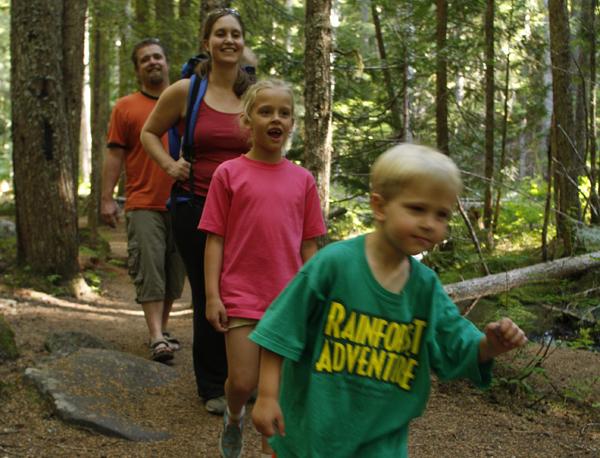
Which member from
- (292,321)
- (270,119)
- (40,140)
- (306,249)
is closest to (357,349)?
(292,321)

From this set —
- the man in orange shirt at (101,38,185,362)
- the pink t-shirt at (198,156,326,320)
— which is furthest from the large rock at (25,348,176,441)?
the pink t-shirt at (198,156,326,320)

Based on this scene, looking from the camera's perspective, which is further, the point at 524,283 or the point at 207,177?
the point at 524,283

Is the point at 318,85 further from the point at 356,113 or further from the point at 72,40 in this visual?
the point at 72,40

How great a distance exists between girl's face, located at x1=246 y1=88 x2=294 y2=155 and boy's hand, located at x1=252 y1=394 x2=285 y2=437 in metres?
1.79

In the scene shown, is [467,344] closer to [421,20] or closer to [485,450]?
[485,450]

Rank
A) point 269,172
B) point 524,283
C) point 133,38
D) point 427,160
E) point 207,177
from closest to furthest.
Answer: point 427,160, point 269,172, point 207,177, point 524,283, point 133,38

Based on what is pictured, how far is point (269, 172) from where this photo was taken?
3.92 m

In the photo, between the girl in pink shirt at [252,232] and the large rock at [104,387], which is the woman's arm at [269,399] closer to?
the girl in pink shirt at [252,232]

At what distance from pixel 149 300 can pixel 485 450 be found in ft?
10.4

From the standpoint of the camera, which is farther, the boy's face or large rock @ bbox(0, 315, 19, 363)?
large rock @ bbox(0, 315, 19, 363)

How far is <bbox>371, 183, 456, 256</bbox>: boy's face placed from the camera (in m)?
2.29

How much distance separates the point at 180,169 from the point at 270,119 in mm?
1041

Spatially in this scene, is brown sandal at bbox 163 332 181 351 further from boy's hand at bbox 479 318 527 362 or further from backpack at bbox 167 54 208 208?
boy's hand at bbox 479 318 527 362

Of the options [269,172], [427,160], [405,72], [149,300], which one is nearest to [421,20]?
[405,72]
